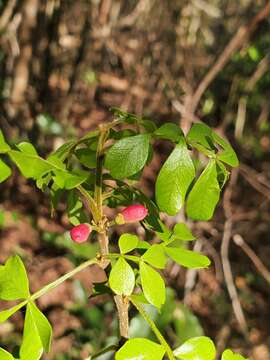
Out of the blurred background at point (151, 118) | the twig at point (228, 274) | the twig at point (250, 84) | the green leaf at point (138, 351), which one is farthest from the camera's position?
the twig at point (250, 84)

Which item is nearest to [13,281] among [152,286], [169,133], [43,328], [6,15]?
[43,328]

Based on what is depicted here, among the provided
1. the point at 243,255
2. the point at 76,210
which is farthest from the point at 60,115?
the point at 76,210

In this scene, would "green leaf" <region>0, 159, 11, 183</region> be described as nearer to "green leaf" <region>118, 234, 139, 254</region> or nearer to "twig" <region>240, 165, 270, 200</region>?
"green leaf" <region>118, 234, 139, 254</region>

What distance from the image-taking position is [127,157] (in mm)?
717

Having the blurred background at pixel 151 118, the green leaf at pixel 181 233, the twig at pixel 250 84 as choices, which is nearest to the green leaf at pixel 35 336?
the green leaf at pixel 181 233

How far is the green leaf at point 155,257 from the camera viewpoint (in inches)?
27.8

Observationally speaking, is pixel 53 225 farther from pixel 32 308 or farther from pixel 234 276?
pixel 32 308

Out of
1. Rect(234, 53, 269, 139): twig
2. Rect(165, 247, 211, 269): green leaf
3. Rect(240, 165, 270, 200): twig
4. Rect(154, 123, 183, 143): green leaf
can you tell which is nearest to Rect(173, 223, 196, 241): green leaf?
Rect(165, 247, 211, 269): green leaf

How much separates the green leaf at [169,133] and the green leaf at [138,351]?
26 cm

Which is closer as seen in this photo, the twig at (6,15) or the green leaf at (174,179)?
the green leaf at (174,179)

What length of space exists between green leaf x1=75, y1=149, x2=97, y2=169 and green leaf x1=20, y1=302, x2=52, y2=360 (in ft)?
0.84

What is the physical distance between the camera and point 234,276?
386cm

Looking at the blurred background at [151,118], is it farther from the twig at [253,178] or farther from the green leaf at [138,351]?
the green leaf at [138,351]

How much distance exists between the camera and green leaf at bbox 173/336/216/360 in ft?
2.28
